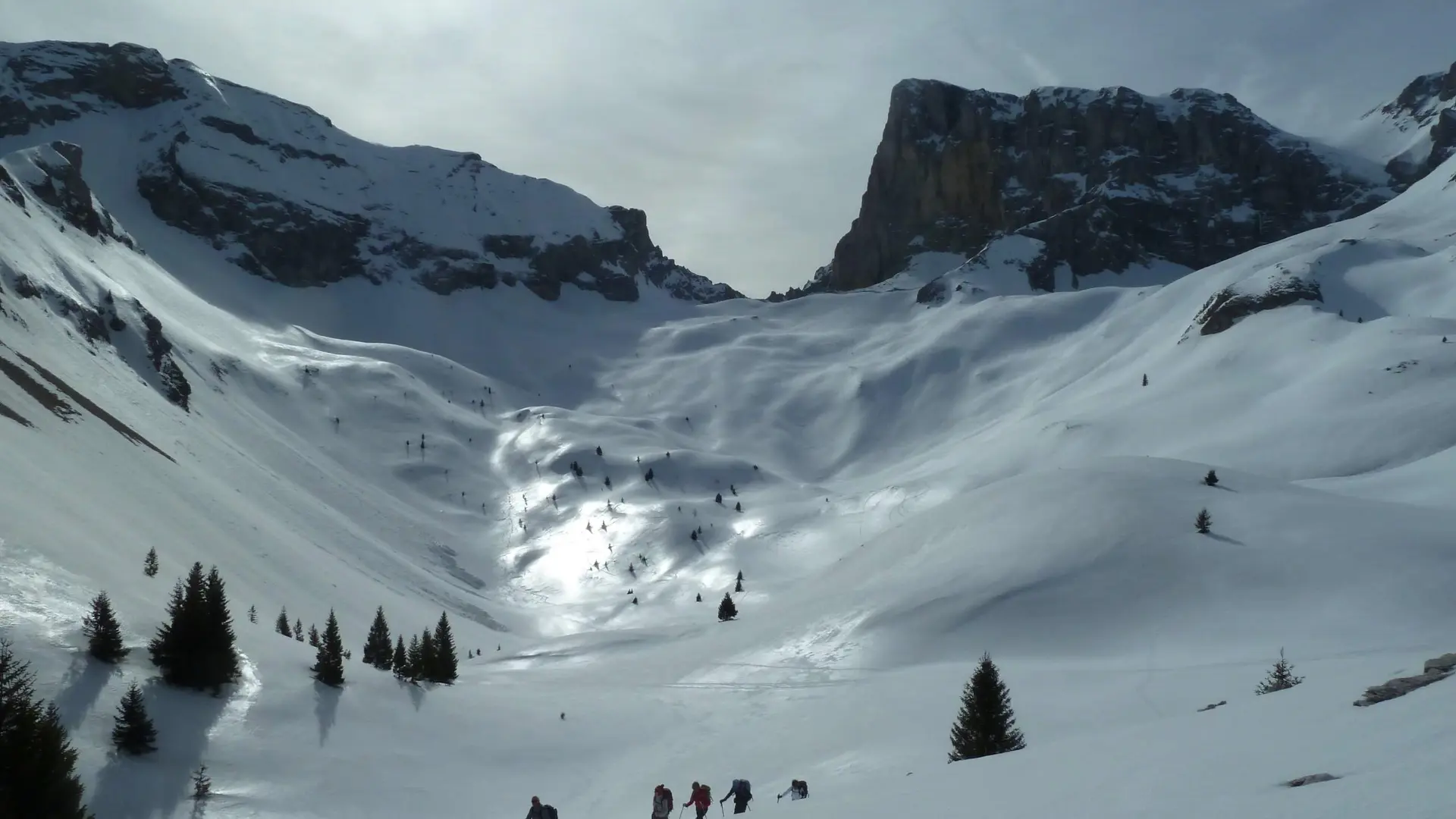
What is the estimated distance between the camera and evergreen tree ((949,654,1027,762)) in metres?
19.0

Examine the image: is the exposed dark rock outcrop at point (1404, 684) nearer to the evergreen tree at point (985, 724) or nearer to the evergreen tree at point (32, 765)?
the evergreen tree at point (985, 724)

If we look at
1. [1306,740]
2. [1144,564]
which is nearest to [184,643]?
[1306,740]

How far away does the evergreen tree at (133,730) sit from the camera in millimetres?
18219

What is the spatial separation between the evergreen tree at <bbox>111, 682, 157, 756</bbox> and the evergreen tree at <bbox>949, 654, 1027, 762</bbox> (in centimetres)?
1458

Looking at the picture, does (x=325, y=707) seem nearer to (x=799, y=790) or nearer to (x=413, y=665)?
(x=413, y=665)

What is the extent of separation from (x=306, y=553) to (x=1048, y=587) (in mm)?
47356

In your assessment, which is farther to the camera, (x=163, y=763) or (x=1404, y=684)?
(x=163, y=763)

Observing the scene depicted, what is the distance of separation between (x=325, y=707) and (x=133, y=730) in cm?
543

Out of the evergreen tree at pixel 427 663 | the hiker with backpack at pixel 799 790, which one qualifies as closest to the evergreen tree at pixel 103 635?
the evergreen tree at pixel 427 663

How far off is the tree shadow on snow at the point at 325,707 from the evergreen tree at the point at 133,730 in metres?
3.85

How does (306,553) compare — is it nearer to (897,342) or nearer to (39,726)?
(39,726)

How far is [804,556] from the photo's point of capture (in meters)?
89.8

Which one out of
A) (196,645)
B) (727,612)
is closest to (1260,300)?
(727,612)

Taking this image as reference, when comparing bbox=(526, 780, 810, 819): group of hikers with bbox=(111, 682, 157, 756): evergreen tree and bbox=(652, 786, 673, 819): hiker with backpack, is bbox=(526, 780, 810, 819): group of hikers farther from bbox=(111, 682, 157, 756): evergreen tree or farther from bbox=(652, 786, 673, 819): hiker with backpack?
bbox=(111, 682, 157, 756): evergreen tree
